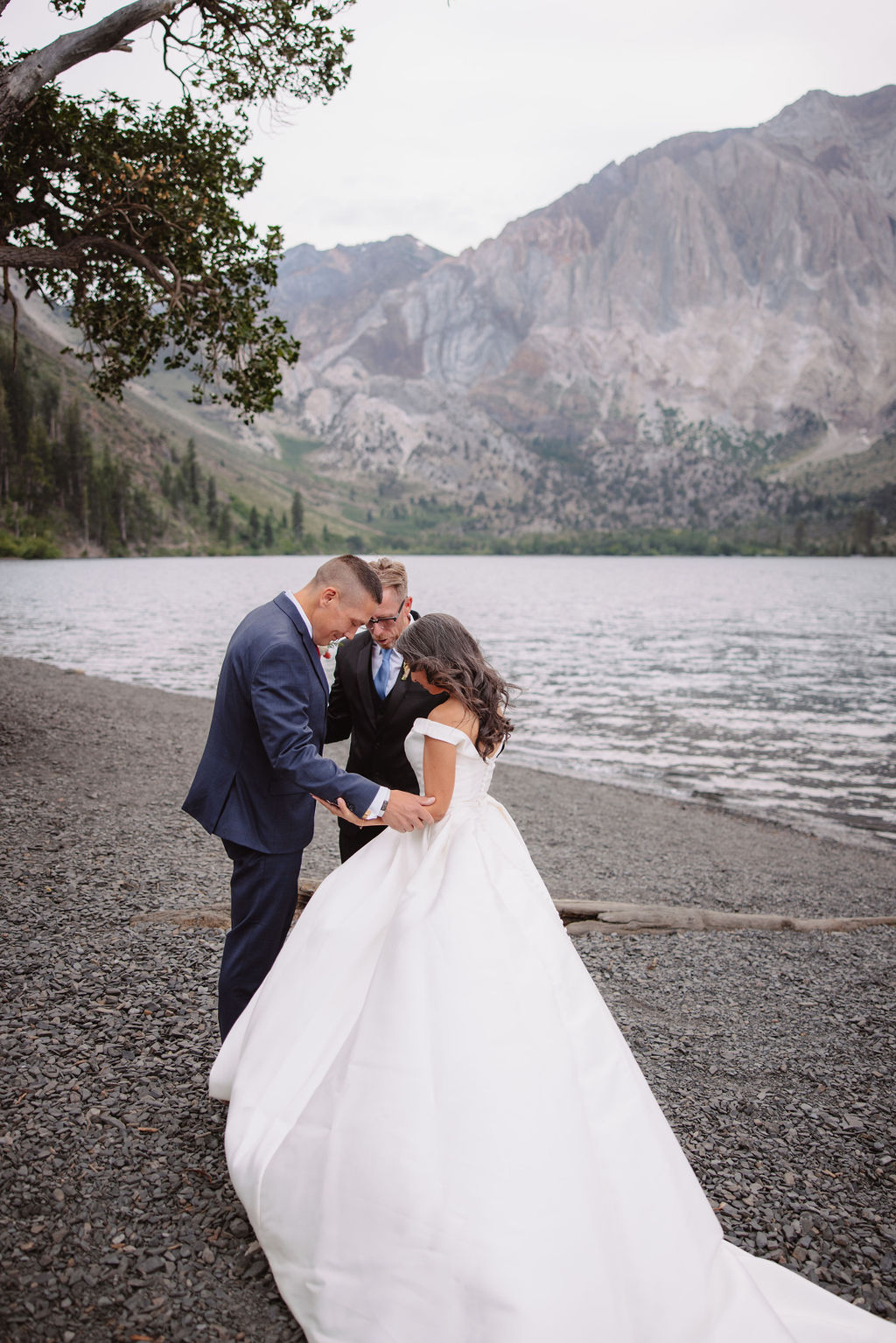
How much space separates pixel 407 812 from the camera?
443 cm

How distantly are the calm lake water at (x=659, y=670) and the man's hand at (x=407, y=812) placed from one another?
4857 millimetres

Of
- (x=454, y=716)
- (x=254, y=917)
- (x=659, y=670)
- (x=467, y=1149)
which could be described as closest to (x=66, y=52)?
(x=454, y=716)

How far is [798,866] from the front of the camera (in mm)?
13672

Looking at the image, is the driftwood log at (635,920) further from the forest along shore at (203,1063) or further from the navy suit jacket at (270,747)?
the navy suit jacket at (270,747)

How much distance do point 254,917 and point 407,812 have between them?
4.09 ft

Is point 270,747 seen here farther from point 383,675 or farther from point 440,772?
point 383,675

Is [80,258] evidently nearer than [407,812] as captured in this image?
No

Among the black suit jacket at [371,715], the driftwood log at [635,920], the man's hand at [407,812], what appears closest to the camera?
the man's hand at [407,812]

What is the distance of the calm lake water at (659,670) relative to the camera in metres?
21.3

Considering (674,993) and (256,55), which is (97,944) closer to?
(674,993)

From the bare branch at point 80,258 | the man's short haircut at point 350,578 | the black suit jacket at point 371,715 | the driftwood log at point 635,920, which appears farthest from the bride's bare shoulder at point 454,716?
the bare branch at point 80,258

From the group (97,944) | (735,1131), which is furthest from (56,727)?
(735,1131)

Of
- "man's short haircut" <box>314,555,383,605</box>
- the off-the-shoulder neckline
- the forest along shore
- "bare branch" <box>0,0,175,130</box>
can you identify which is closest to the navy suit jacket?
"man's short haircut" <box>314,555,383,605</box>

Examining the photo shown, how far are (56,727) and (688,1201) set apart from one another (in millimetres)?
16024
